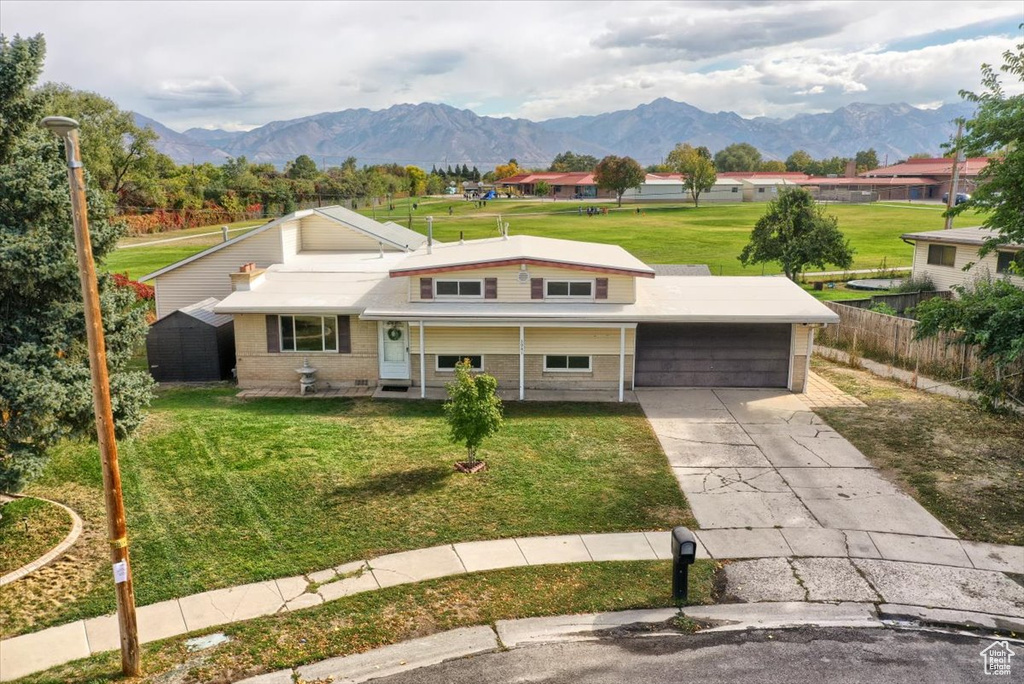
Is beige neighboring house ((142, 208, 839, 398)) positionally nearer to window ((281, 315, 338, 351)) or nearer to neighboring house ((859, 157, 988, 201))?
window ((281, 315, 338, 351))

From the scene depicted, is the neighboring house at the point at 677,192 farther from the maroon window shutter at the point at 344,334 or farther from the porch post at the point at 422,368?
the porch post at the point at 422,368

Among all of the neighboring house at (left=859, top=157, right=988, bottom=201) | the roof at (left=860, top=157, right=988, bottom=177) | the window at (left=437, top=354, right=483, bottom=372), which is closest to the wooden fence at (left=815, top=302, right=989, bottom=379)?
the window at (left=437, top=354, right=483, bottom=372)

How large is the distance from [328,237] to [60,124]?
25620mm

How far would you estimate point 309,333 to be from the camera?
23.5m

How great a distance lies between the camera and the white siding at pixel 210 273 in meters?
30.2

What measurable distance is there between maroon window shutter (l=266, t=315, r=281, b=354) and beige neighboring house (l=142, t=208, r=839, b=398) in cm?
3

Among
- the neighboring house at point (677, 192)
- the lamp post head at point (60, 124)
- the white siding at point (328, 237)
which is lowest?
the white siding at point (328, 237)

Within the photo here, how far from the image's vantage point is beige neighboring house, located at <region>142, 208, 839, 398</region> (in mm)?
22297

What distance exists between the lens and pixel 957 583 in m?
12.1

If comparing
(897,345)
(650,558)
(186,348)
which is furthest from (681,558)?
(186,348)

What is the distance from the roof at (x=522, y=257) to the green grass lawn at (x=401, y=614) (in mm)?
11563

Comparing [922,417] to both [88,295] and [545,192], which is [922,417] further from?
[545,192]

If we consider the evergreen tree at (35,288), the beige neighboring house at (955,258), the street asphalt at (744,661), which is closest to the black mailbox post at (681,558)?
the street asphalt at (744,661)

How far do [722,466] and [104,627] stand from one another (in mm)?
12209
